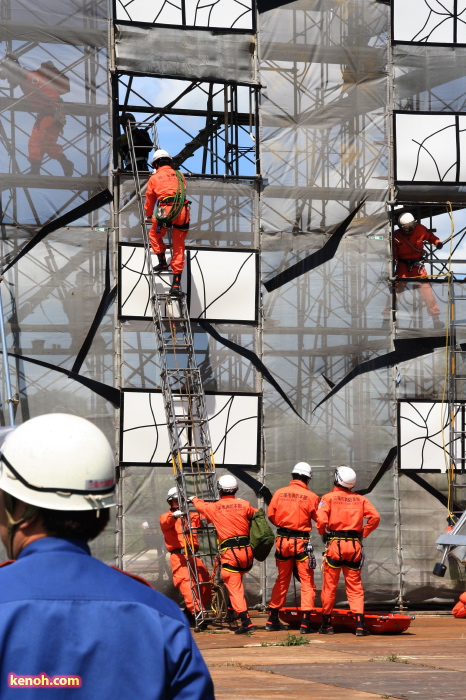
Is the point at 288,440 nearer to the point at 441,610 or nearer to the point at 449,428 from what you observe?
the point at 449,428

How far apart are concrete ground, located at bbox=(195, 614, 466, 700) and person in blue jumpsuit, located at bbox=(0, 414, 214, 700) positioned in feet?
14.3

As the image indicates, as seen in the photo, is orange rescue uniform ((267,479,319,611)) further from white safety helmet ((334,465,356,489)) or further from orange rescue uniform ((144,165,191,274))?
orange rescue uniform ((144,165,191,274))

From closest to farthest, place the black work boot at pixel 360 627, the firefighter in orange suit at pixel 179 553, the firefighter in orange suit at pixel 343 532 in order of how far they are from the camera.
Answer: the black work boot at pixel 360 627 < the firefighter in orange suit at pixel 343 532 < the firefighter in orange suit at pixel 179 553

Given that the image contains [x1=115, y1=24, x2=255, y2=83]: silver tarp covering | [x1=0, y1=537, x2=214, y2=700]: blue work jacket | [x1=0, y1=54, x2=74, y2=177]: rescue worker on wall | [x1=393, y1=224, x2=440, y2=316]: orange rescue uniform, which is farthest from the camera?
[x1=393, y1=224, x2=440, y2=316]: orange rescue uniform

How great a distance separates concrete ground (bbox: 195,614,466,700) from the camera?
651cm

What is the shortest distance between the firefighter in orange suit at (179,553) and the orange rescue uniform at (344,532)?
1704 mm

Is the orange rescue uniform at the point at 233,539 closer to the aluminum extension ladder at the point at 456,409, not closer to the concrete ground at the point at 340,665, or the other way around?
the concrete ground at the point at 340,665

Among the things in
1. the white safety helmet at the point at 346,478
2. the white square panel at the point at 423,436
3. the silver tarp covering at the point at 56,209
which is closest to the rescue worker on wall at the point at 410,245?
the white square panel at the point at 423,436

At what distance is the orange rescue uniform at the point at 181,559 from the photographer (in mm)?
12312

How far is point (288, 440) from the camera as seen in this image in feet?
→ 45.6

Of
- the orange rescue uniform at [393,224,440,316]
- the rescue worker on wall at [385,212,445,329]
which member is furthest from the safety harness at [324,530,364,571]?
the orange rescue uniform at [393,224,440,316]

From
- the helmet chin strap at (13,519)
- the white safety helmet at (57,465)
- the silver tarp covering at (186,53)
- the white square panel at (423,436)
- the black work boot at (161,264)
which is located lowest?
the white square panel at (423,436)

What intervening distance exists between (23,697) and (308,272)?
12.5m

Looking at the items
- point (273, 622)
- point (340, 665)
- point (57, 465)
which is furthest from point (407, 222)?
point (57, 465)
